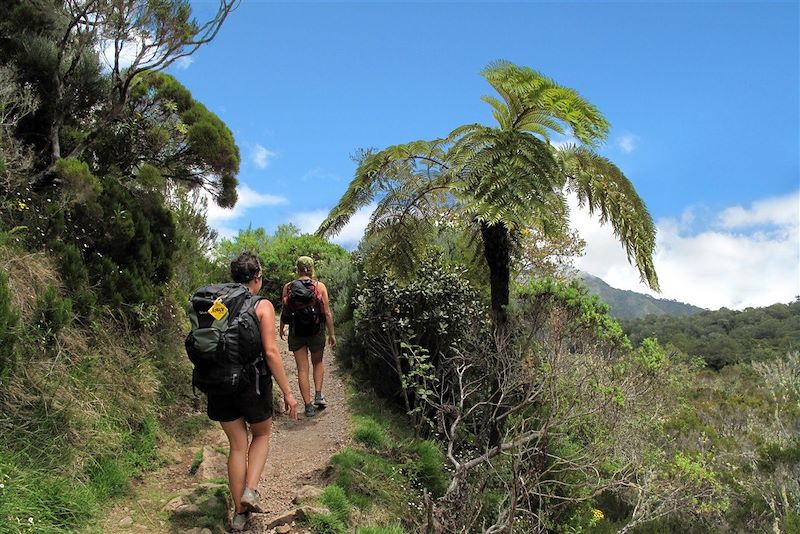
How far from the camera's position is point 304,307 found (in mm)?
6047

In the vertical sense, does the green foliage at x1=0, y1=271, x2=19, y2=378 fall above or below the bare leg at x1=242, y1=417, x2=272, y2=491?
above

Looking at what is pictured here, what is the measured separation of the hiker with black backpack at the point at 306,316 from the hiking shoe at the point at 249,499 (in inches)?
96.4

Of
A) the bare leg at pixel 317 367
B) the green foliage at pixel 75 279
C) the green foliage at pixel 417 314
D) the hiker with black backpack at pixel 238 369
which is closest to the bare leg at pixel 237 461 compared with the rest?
the hiker with black backpack at pixel 238 369

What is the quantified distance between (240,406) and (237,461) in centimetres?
37

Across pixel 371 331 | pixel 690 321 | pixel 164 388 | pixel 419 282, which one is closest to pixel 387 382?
pixel 371 331

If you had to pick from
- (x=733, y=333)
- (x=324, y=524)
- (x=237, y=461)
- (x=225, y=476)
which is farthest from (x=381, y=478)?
(x=733, y=333)

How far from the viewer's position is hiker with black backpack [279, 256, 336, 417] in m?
6.05

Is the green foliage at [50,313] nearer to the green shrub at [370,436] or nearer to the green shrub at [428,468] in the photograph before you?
the green shrub at [370,436]

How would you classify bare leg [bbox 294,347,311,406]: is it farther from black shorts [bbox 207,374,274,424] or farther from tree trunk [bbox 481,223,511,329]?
black shorts [bbox 207,374,274,424]

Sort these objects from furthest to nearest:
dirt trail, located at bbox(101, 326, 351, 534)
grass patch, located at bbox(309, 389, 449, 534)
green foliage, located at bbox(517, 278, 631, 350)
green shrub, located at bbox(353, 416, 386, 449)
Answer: green foliage, located at bbox(517, 278, 631, 350) → green shrub, located at bbox(353, 416, 386, 449) → grass patch, located at bbox(309, 389, 449, 534) → dirt trail, located at bbox(101, 326, 351, 534)

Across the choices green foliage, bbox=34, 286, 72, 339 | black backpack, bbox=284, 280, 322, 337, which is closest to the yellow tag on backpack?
green foliage, bbox=34, 286, 72, 339

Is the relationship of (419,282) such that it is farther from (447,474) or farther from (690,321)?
(690,321)

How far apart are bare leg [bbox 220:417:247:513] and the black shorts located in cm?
6

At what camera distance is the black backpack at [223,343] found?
11.4 ft
